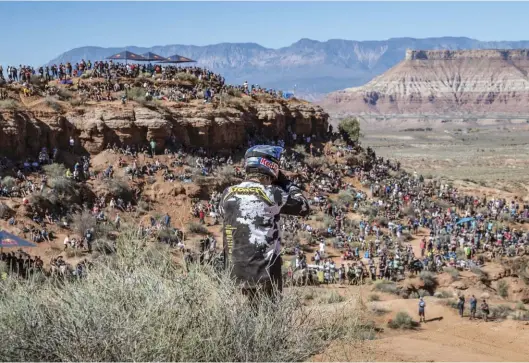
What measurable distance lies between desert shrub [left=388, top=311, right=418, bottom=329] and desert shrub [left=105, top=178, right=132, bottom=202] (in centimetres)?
1450

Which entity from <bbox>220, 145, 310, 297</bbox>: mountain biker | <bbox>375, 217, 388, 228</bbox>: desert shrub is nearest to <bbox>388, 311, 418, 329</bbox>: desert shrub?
<bbox>220, 145, 310, 297</bbox>: mountain biker

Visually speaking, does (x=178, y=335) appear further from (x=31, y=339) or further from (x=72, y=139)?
(x=72, y=139)

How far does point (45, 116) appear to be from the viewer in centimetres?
2894

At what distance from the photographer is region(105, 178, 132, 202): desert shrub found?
26.5 metres

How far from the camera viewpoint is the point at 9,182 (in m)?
24.5

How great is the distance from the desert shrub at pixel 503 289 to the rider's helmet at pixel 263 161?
64.5ft

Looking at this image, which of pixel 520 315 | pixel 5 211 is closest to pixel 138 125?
pixel 5 211

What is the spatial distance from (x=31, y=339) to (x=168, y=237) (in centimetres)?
1830

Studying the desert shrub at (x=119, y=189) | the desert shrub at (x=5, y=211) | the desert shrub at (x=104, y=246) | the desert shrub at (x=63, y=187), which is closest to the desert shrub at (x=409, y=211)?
the desert shrub at (x=119, y=189)

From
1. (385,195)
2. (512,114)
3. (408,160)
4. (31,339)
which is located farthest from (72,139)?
(512,114)

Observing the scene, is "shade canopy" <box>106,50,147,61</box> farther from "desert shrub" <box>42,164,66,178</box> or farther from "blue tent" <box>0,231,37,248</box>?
"blue tent" <box>0,231,37,248</box>

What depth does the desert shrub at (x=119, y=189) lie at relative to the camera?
26531 mm

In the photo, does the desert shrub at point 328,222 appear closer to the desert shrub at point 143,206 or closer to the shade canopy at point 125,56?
the desert shrub at point 143,206

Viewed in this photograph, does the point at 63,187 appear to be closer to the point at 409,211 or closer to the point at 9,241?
the point at 9,241
